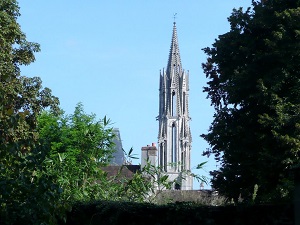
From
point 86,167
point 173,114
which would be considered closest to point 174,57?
point 173,114

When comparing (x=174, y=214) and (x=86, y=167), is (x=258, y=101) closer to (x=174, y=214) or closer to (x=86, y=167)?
(x=86, y=167)

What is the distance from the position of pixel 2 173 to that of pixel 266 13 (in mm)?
18396

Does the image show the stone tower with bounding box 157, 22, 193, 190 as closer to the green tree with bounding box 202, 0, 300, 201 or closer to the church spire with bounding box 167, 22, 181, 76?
the church spire with bounding box 167, 22, 181, 76

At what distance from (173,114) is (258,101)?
96.0m

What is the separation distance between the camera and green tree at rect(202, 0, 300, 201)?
2605 cm

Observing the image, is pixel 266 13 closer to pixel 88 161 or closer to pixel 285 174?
pixel 285 174

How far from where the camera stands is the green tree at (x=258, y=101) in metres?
26.0

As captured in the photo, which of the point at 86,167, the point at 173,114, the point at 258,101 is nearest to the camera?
the point at 86,167

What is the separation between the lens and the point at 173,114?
123062 millimetres

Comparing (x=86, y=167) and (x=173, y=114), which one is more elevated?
(x=173, y=114)

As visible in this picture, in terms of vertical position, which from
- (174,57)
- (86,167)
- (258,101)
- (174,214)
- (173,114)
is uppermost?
(174,57)

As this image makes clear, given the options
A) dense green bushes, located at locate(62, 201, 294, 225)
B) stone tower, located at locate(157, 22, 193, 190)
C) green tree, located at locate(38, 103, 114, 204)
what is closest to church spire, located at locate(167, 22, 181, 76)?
stone tower, located at locate(157, 22, 193, 190)

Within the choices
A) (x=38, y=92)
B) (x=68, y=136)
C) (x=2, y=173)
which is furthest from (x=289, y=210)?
(x=68, y=136)

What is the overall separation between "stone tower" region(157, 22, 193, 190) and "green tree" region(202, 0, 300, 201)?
91366 mm
